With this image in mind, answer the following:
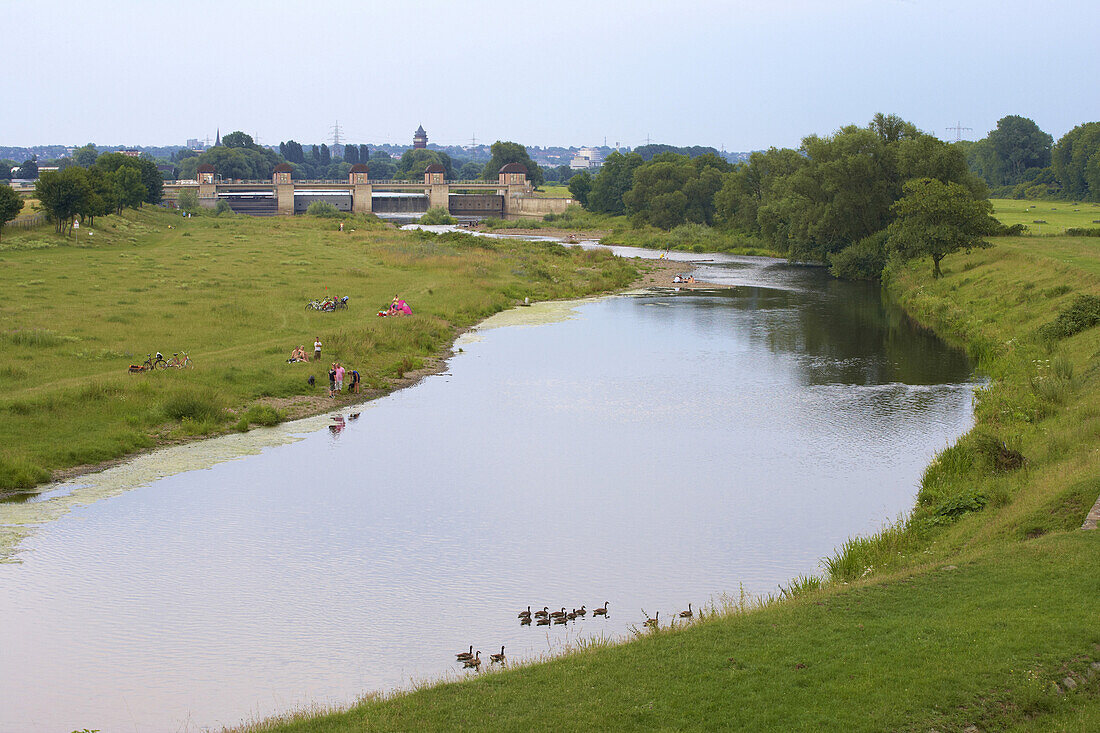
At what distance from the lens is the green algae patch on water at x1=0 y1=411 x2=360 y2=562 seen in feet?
72.8

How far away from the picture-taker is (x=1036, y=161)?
540 feet

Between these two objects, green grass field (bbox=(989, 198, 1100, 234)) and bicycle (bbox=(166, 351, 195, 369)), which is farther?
green grass field (bbox=(989, 198, 1100, 234))

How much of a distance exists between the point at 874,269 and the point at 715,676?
7045 cm

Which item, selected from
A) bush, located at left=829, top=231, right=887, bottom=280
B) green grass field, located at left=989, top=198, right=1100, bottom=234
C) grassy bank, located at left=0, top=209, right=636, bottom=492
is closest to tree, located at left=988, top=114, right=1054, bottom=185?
green grass field, located at left=989, top=198, right=1100, bottom=234

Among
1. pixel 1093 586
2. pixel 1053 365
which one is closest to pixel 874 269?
pixel 1053 365

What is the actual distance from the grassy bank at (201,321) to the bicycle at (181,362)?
49 cm

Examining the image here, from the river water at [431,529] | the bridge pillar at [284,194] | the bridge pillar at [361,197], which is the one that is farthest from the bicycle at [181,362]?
the bridge pillar at [361,197]

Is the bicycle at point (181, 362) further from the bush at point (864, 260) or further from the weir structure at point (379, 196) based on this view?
the weir structure at point (379, 196)

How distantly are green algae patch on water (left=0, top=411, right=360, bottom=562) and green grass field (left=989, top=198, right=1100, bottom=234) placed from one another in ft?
238

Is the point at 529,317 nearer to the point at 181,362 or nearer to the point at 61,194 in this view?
the point at 181,362

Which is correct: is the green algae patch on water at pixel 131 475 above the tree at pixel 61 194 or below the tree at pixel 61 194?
below

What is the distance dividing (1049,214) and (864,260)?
139 feet

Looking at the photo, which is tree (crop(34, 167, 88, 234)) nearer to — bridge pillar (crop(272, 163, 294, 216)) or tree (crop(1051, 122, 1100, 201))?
bridge pillar (crop(272, 163, 294, 216))

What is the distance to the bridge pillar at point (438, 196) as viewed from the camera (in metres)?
178
